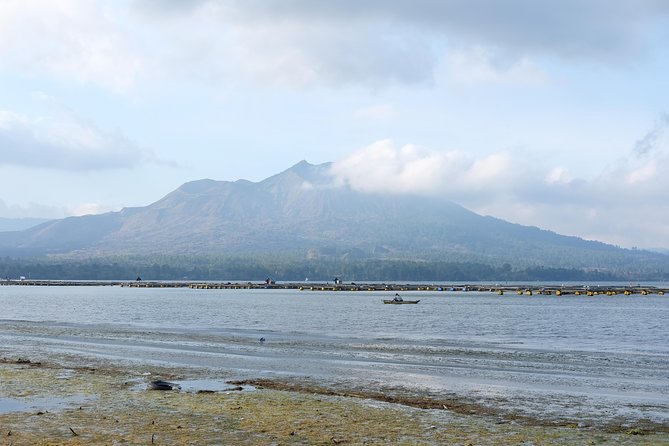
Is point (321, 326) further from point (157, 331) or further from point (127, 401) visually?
point (127, 401)

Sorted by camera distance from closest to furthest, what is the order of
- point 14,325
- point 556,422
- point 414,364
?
1. point 556,422
2. point 414,364
3. point 14,325

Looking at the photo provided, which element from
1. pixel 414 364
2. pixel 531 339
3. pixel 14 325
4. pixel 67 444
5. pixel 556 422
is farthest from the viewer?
pixel 14 325

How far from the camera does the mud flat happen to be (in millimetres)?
19688

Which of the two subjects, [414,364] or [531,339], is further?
[531,339]

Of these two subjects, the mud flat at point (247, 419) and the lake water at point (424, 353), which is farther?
the lake water at point (424, 353)

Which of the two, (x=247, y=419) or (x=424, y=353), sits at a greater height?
(x=424, y=353)

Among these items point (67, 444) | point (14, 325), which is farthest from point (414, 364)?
point (14, 325)

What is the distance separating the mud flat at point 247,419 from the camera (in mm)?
19688

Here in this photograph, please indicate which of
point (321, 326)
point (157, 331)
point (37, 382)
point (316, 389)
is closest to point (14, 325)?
point (157, 331)

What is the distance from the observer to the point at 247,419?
872 inches

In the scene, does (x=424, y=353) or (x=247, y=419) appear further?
(x=424, y=353)

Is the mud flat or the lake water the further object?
the lake water

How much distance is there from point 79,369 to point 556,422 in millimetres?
21796

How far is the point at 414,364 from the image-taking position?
3956 cm
